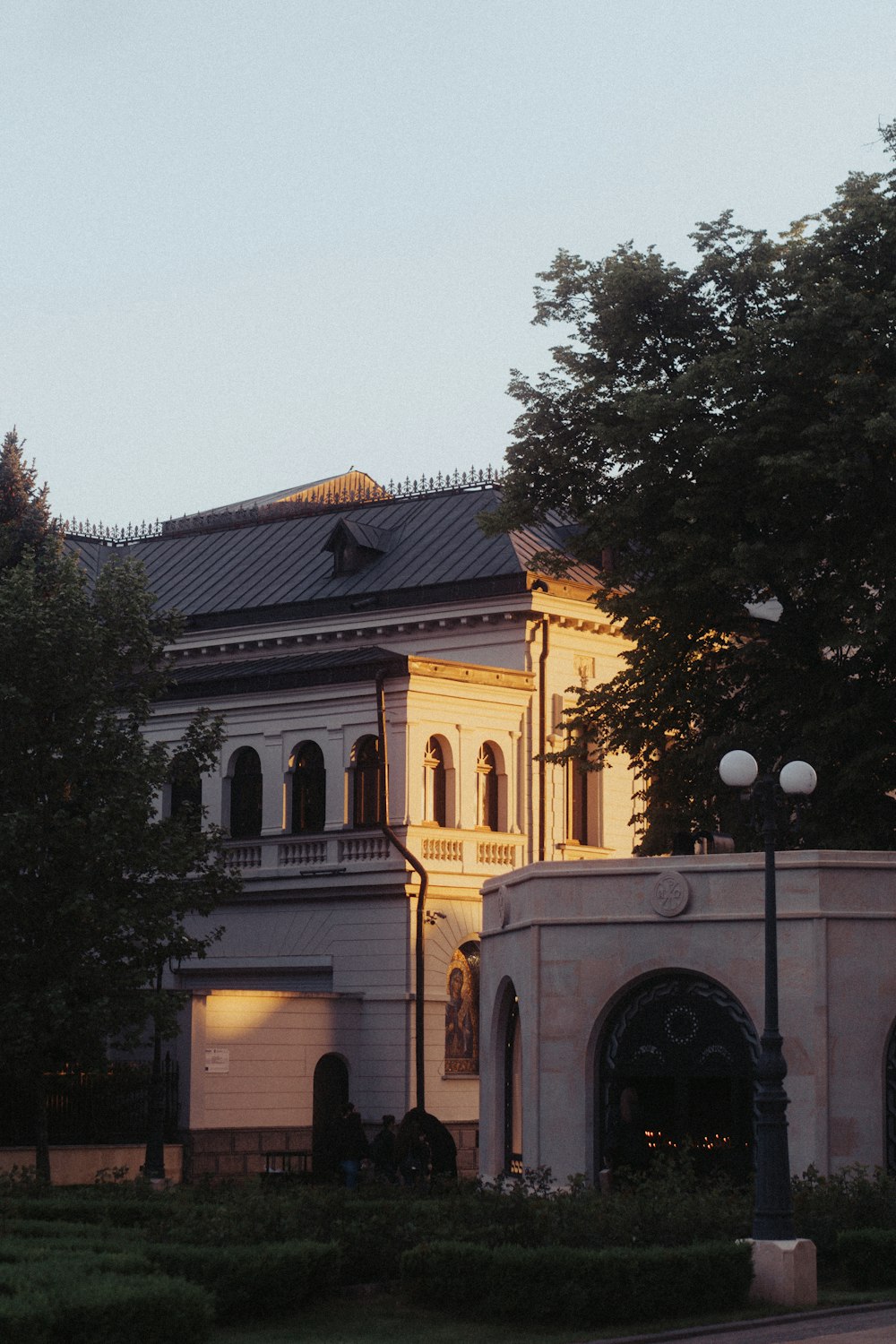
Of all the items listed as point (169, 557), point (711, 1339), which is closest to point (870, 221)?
point (711, 1339)

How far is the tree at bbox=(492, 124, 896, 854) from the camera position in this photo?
32.7 meters

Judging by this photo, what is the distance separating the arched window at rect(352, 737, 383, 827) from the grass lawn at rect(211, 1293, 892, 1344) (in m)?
24.4

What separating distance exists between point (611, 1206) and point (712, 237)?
20723 millimetres

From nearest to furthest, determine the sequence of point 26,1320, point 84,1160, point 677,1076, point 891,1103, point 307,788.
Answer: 1. point 26,1320
2. point 891,1103
3. point 677,1076
4. point 84,1160
5. point 307,788

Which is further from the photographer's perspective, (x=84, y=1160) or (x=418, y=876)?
(x=418, y=876)

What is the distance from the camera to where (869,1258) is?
19.7 meters

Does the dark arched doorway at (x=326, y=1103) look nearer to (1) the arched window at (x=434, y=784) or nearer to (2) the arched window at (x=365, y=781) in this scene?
(2) the arched window at (x=365, y=781)

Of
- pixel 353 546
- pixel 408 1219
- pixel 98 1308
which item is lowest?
pixel 408 1219

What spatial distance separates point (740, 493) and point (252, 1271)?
64.5 ft

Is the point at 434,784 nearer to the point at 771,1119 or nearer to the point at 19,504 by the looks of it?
the point at 19,504

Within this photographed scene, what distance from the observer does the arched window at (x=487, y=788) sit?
4384 centimetres

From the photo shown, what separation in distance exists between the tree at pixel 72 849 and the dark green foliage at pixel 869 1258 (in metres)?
14.2

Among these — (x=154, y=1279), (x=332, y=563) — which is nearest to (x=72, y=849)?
(x=154, y=1279)

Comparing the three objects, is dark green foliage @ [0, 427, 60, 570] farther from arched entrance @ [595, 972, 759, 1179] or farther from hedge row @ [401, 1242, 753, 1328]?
hedge row @ [401, 1242, 753, 1328]
